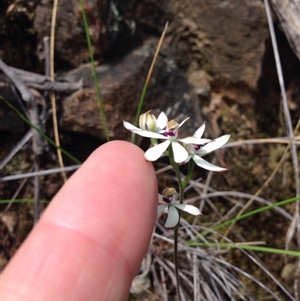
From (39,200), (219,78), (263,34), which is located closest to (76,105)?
(39,200)

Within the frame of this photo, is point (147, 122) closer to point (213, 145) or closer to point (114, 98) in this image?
point (213, 145)

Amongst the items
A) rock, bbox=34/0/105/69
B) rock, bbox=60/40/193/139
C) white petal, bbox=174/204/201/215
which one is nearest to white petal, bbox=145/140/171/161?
white petal, bbox=174/204/201/215

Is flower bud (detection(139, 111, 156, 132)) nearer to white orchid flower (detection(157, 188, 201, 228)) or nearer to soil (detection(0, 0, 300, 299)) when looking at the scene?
white orchid flower (detection(157, 188, 201, 228))

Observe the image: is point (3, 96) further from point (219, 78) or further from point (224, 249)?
point (224, 249)

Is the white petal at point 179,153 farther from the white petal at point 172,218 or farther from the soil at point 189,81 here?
the soil at point 189,81

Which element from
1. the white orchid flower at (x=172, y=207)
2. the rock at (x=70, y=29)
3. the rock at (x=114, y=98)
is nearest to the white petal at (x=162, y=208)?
the white orchid flower at (x=172, y=207)

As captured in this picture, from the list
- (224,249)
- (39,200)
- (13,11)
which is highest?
(13,11)
